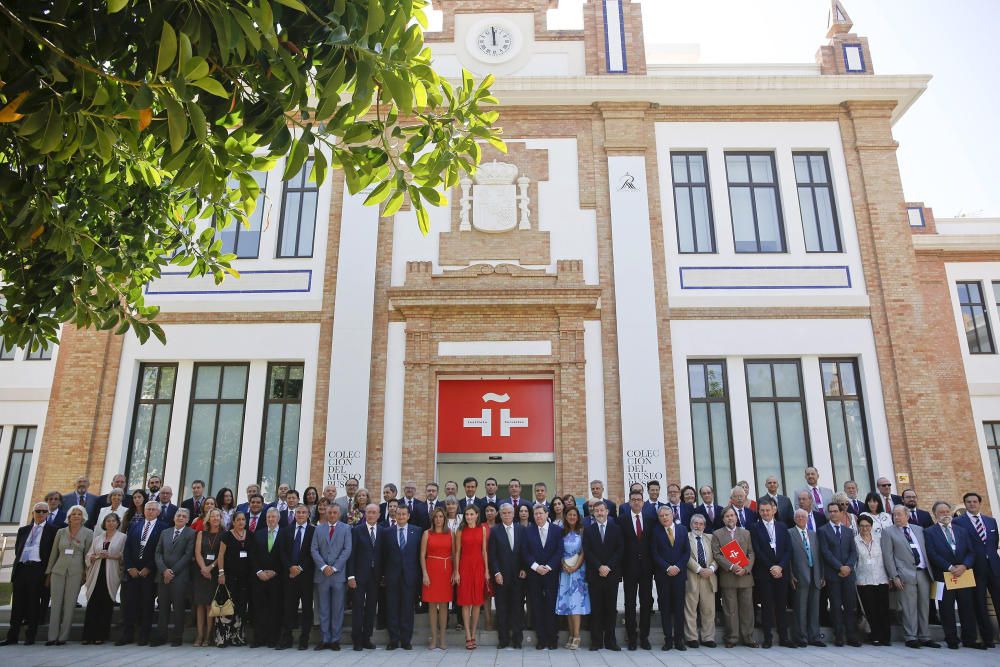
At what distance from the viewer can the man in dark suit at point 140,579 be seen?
855 centimetres

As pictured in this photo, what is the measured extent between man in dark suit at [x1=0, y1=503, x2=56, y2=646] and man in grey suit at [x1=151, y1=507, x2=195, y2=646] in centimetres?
149

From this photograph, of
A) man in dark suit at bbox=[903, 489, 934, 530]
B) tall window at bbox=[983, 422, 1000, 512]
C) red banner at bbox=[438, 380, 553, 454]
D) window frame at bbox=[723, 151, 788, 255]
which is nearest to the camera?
man in dark suit at bbox=[903, 489, 934, 530]

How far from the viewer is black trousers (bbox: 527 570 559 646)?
8258mm

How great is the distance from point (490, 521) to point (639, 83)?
9819 mm

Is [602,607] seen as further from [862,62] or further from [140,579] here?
[862,62]

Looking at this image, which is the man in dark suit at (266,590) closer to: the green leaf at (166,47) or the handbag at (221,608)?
the handbag at (221,608)

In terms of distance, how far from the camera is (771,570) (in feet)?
27.5

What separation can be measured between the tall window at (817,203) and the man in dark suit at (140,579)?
12539 mm

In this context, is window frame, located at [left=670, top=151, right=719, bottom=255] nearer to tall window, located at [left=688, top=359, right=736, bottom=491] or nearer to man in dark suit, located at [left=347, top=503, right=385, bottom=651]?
tall window, located at [left=688, top=359, right=736, bottom=491]

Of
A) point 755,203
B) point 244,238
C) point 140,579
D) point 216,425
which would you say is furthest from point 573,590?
point 244,238

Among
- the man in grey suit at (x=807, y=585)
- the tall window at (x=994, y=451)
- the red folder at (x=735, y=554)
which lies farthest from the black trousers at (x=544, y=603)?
the tall window at (x=994, y=451)

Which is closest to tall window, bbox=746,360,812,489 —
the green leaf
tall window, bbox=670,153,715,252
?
tall window, bbox=670,153,715,252

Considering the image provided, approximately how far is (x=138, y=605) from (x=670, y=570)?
661 centimetres

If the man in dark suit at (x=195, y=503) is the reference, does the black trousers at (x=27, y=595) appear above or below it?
below
